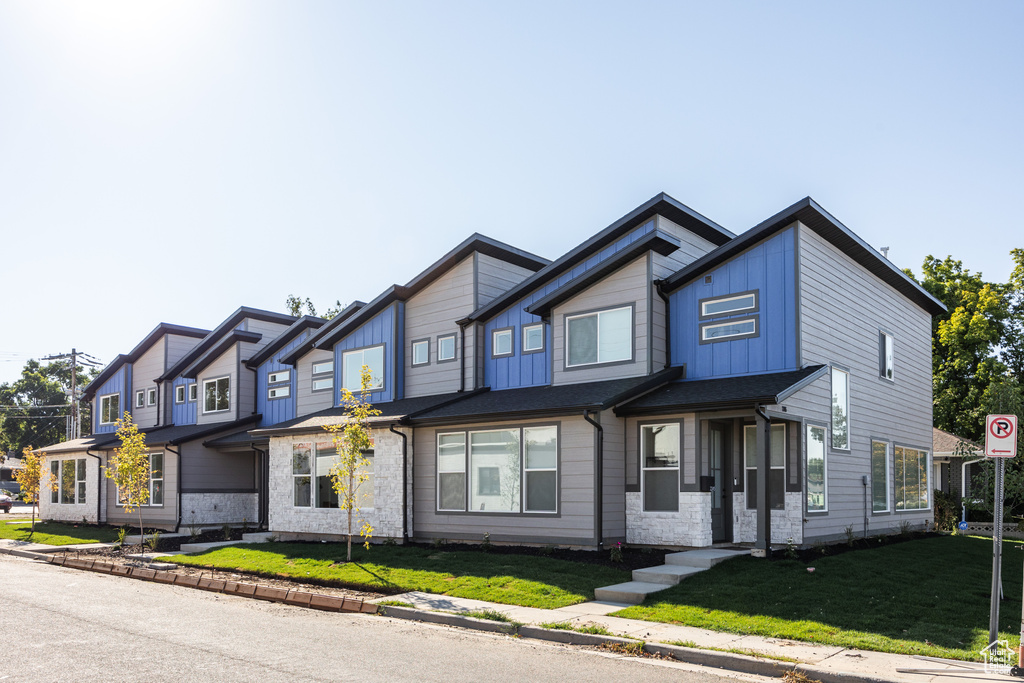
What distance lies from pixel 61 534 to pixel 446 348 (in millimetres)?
15413

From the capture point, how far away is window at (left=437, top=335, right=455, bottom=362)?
22391 millimetres

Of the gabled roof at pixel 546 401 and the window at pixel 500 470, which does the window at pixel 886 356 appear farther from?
the window at pixel 500 470

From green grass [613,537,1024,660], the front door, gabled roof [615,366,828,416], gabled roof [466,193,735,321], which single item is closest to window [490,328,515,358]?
gabled roof [466,193,735,321]

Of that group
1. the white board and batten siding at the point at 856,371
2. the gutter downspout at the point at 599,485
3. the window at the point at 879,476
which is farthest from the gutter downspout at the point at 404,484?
the window at the point at 879,476

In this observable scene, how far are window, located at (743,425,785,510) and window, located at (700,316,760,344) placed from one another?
6.18 feet

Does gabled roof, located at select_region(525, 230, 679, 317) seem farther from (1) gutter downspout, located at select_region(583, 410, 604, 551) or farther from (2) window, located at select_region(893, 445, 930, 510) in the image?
(2) window, located at select_region(893, 445, 930, 510)

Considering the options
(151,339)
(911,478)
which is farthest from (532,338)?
(151,339)

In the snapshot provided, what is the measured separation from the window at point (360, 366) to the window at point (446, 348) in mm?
1985

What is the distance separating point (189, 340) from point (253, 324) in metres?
5.08

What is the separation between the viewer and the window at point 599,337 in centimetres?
1833

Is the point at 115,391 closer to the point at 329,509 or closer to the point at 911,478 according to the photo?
the point at 329,509

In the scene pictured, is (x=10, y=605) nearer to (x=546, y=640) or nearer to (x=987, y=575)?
(x=546, y=640)

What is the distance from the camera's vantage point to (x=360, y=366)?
24547 millimetres

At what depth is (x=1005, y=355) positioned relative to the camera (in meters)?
36.6
